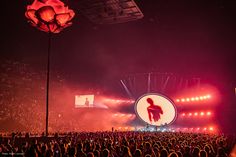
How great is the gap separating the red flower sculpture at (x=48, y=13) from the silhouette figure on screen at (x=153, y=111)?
21.1 m

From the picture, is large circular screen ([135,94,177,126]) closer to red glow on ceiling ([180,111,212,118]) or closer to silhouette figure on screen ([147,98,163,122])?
silhouette figure on screen ([147,98,163,122])

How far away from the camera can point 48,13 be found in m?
23.9

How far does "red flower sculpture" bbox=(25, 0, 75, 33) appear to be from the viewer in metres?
23.9

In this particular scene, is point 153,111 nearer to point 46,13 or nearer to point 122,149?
point 46,13

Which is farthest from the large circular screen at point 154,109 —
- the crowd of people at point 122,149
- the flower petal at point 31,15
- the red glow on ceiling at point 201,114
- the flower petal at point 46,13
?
→ the crowd of people at point 122,149

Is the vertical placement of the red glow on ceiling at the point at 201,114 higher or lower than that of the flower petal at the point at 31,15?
lower

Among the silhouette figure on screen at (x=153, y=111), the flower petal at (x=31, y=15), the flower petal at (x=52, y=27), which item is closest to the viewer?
the flower petal at (x=31, y=15)

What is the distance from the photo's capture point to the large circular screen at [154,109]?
4106 cm

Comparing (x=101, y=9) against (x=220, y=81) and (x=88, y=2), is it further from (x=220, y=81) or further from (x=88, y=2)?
(x=220, y=81)

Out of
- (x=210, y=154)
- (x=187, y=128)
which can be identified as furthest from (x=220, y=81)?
(x=210, y=154)

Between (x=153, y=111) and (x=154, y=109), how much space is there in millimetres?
325

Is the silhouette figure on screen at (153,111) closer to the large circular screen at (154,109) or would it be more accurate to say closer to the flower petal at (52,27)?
the large circular screen at (154,109)

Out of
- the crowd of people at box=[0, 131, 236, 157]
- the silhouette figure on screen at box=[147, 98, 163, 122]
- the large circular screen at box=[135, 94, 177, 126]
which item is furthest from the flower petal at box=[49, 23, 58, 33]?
the silhouette figure on screen at box=[147, 98, 163, 122]

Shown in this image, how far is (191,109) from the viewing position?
48.3 m
